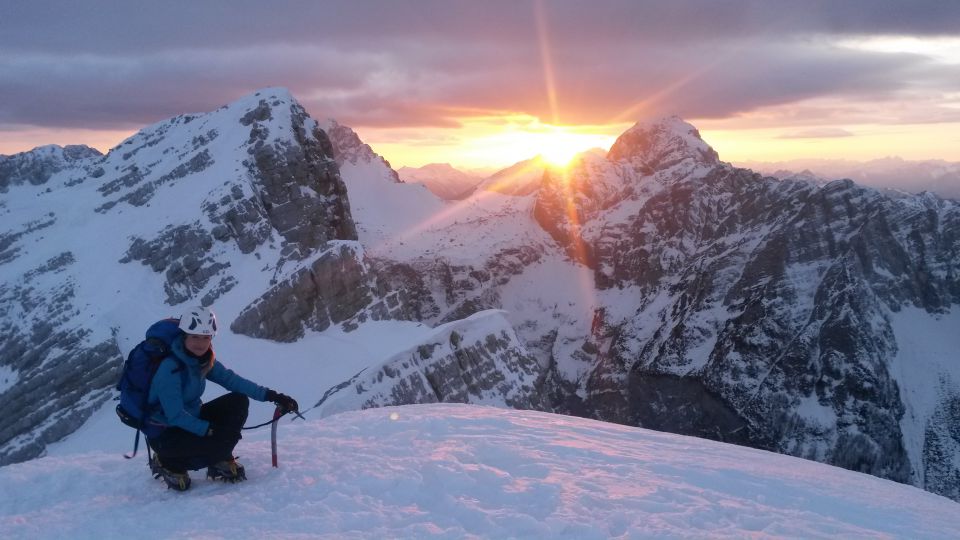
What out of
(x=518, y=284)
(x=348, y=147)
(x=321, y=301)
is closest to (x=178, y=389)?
(x=321, y=301)

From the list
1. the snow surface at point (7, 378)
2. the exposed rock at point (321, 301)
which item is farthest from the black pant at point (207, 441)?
the snow surface at point (7, 378)

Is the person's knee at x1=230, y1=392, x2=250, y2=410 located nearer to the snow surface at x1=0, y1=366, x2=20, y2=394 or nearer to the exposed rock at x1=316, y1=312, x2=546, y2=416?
the exposed rock at x1=316, y1=312, x2=546, y2=416

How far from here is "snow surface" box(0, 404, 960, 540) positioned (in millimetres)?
8992

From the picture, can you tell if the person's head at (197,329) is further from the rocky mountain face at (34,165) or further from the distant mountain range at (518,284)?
the rocky mountain face at (34,165)

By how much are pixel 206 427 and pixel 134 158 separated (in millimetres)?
85691

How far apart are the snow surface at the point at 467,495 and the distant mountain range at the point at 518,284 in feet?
117

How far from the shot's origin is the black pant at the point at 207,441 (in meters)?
10.5

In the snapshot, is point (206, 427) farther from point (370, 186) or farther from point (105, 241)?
point (370, 186)

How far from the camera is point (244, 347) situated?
61.0m

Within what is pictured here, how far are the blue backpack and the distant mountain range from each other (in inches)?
1462

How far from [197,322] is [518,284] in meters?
168

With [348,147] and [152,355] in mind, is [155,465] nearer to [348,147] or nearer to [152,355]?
[152,355]

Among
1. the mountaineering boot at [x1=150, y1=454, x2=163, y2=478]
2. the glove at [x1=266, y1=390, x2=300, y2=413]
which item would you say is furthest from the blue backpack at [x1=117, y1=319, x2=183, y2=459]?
the glove at [x1=266, y1=390, x2=300, y2=413]

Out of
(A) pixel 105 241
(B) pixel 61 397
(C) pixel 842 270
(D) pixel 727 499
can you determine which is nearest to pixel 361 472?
(D) pixel 727 499
